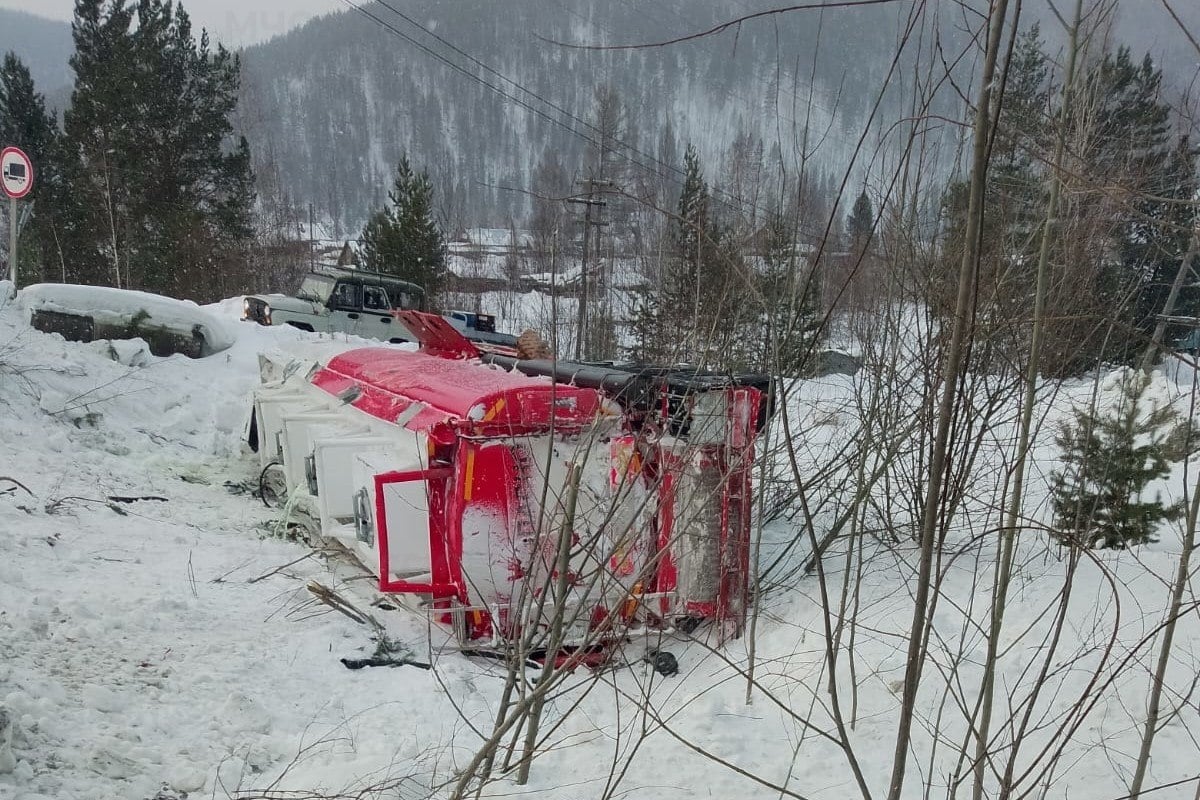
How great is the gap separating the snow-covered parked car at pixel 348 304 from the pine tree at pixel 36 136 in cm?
1252

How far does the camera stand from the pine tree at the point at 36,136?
2442 centimetres

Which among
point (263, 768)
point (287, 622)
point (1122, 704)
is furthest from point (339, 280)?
point (1122, 704)

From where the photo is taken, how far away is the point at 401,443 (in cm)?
536

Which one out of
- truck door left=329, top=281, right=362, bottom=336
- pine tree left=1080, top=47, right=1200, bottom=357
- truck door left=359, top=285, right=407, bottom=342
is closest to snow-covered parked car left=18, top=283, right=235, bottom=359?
truck door left=329, top=281, right=362, bottom=336

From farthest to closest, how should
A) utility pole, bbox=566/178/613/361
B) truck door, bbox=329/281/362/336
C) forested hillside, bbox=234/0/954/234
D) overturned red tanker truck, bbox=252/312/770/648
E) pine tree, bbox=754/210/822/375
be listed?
forested hillside, bbox=234/0/954/234 < truck door, bbox=329/281/362/336 < overturned red tanker truck, bbox=252/312/770/648 < utility pole, bbox=566/178/613/361 < pine tree, bbox=754/210/822/375

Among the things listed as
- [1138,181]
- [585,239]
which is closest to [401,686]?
[585,239]

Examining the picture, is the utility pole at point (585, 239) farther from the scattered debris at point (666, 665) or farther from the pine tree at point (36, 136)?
the pine tree at point (36, 136)

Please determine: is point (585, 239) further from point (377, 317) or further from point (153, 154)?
point (153, 154)

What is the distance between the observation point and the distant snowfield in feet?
10.1

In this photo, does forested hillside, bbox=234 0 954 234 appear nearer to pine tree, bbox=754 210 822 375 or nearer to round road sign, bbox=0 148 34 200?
round road sign, bbox=0 148 34 200

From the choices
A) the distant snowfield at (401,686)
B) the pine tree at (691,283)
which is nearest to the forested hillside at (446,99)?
the pine tree at (691,283)

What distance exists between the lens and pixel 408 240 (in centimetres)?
2578

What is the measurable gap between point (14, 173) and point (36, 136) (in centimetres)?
2436

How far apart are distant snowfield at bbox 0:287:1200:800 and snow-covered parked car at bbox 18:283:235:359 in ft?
12.3
